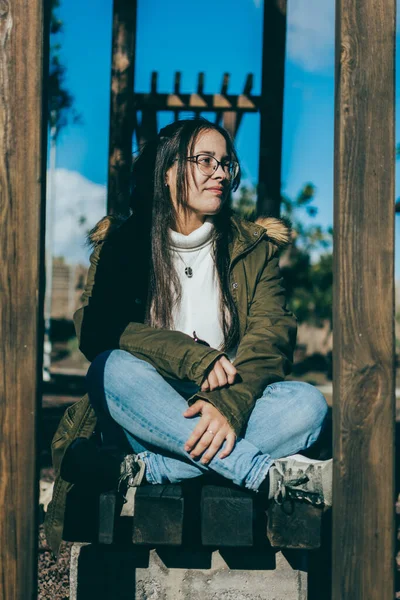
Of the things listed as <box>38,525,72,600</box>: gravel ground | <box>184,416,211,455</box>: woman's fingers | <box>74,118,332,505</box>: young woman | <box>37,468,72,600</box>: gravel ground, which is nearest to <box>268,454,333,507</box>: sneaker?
<box>74,118,332,505</box>: young woman

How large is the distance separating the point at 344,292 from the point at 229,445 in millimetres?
636

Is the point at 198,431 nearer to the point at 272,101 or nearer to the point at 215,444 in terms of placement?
the point at 215,444

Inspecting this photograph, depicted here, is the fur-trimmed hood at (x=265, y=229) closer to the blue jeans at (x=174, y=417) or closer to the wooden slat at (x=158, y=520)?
the blue jeans at (x=174, y=417)

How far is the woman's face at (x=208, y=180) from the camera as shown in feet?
9.20

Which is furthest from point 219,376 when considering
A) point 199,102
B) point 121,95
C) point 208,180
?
point 199,102

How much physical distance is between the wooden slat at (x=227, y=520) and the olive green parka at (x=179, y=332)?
0.71 feet

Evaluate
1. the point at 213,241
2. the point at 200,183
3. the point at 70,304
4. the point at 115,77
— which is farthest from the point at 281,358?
the point at 70,304

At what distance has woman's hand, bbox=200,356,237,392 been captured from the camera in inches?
90.6

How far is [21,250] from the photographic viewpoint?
181 cm

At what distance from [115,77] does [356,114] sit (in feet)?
8.55

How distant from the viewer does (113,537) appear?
222 centimetres

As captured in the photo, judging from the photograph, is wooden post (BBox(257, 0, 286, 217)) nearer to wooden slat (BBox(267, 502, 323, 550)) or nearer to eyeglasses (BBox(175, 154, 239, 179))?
eyeglasses (BBox(175, 154, 239, 179))

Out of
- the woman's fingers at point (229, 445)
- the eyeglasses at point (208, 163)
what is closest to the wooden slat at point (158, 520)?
the woman's fingers at point (229, 445)

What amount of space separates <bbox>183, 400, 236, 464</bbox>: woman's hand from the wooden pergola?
0.43 m
